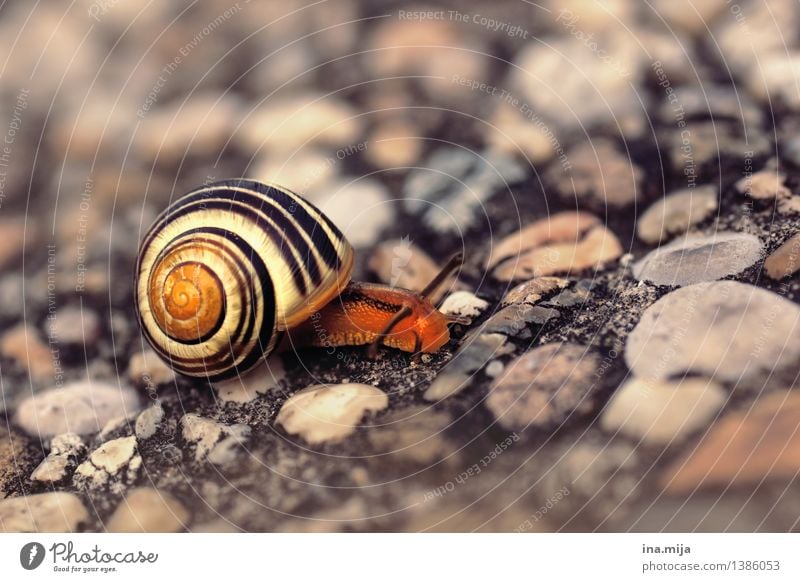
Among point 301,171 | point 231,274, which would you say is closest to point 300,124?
point 301,171

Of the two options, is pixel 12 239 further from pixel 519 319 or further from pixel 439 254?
pixel 519 319

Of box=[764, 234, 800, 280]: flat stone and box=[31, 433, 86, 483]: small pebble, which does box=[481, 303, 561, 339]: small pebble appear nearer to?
box=[764, 234, 800, 280]: flat stone

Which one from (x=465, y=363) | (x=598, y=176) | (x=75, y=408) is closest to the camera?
(x=465, y=363)

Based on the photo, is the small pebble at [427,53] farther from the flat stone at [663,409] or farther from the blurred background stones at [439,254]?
the flat stone at [663,409]

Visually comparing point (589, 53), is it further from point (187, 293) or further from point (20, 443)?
point (20, 443)

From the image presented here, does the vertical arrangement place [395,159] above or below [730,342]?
above

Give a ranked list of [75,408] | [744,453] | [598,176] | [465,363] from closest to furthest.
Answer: [744,453]
[465,363]
[75,408]
[598,176]
